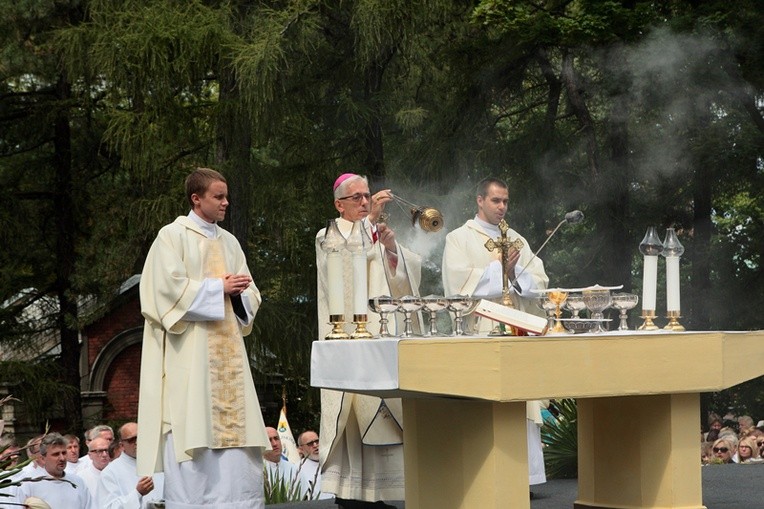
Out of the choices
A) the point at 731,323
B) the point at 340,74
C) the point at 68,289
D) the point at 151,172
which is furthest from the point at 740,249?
the point at 68,289

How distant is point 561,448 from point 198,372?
3317mm

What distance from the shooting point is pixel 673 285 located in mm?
5598

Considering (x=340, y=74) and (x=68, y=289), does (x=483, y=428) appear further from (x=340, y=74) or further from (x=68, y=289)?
(x=68, y=289)

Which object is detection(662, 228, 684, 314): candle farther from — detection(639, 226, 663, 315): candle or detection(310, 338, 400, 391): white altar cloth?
detection(310, 338, 400, 391): white altar cloth

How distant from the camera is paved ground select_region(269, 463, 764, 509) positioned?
6.25 meters

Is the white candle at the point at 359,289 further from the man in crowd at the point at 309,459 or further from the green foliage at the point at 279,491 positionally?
the man in crowd at the point at 309,459

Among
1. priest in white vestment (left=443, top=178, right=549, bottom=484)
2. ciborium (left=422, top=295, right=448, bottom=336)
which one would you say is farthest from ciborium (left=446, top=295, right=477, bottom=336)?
priest in white vestment (left=443, top=178, right=549, bottom=484)

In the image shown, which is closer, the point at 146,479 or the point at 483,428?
the point at 483,428

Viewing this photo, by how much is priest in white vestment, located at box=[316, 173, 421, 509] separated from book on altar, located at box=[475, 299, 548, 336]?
3.32 feet

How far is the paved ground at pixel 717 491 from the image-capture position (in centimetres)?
625

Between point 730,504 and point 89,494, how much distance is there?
12.1ft

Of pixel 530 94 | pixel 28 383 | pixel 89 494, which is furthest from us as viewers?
pixel 28 383

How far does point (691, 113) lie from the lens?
1437 cm

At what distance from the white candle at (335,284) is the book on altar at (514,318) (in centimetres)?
52
